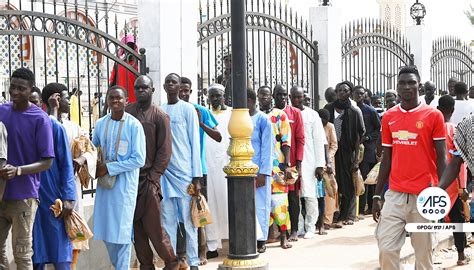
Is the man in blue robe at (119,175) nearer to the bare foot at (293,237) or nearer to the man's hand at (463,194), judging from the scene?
the man's hand at (463,194)

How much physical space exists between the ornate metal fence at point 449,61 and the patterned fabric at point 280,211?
345 inches

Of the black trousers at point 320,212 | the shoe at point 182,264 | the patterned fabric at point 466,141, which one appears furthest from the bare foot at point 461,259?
the patterned fabric at point 466,141

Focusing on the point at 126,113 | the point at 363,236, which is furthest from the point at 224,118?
the point at 363,236

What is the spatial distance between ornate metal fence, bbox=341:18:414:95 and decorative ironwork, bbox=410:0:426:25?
2.24ft

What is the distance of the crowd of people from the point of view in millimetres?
5797

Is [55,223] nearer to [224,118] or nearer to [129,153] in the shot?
[129,153]

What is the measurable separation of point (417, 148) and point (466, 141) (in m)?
0.65

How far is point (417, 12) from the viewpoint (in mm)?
16828

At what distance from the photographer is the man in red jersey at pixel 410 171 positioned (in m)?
5.79

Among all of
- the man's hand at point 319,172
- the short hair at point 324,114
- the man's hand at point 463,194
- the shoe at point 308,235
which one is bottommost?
the shoe at point 308,235

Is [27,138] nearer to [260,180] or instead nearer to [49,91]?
[49,91]

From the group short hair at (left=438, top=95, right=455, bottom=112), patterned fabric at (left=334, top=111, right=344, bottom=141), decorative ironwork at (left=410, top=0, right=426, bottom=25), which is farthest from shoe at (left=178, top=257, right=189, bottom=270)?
decorative ironwork at (left=410, top=0, right=426, bottom=25)

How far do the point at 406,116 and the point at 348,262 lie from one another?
8.90 ft

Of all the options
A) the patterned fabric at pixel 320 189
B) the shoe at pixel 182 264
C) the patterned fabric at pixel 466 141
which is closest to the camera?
the patterned fabric at pixel 466 141
